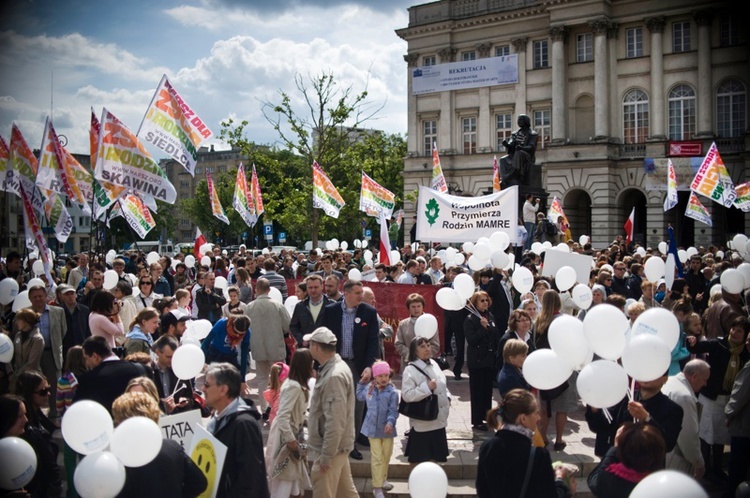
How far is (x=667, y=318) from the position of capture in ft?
19.5

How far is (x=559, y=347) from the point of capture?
5914 millimetres

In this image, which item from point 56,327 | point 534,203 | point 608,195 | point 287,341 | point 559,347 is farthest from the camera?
point 608,195

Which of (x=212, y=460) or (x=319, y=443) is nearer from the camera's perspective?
(x=212, y=460)

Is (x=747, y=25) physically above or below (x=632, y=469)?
above

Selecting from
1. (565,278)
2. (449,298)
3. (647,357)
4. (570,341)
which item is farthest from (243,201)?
(647,357)

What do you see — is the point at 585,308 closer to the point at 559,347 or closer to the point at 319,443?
the point at 559,347

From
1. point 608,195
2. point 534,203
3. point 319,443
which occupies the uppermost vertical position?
point 608,195

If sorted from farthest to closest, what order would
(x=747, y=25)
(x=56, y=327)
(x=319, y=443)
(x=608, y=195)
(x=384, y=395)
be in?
(x=608, y=195), (x=747, y=25), (x=56, y=327), (x=384, y=395), (x=319, y=443)

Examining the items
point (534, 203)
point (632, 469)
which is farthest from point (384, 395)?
point (534, 203)

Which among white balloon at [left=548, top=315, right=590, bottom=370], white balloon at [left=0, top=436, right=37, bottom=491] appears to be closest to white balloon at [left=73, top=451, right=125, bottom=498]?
white balloon at [left=0, top=436, right=37, bottom=491]

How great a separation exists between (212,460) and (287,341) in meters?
6.33

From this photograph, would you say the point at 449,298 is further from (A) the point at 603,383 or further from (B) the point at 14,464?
(B) the point at 14,464

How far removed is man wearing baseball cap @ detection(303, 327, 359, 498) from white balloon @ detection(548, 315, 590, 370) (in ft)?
6.02

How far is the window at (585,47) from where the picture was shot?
46.6 m
